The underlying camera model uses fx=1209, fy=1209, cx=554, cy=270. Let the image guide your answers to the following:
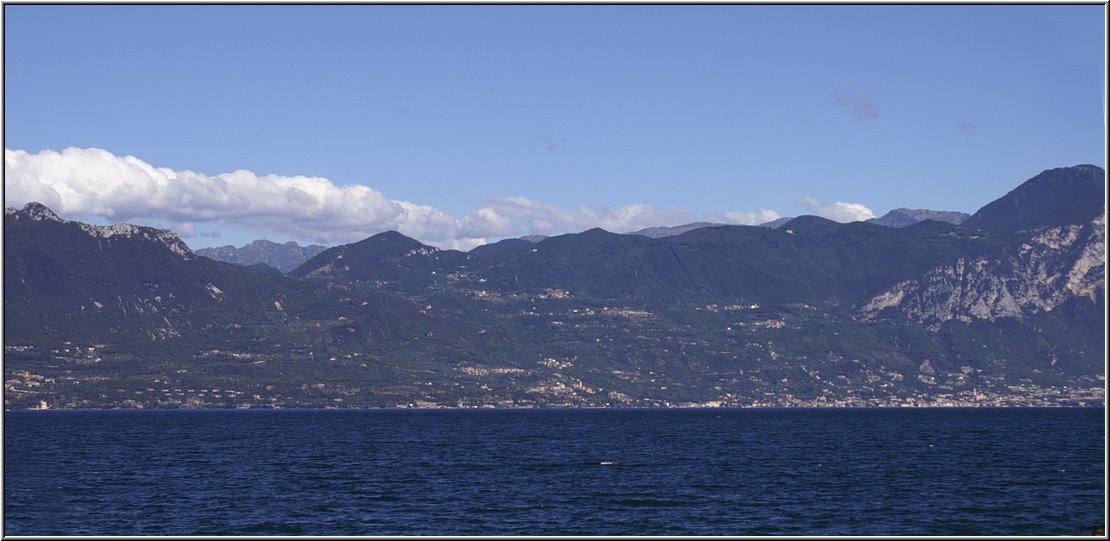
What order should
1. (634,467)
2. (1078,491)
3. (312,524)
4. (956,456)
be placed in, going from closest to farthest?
(312,524)
(1078,491)
(634,467)
(956,456)

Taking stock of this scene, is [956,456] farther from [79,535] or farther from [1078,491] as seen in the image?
[79,535]

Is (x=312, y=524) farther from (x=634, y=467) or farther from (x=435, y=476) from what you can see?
(x=634, y=467)

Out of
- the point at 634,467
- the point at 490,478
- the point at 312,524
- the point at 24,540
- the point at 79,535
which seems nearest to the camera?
the point at 24,540

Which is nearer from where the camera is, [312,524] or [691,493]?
[312,524]

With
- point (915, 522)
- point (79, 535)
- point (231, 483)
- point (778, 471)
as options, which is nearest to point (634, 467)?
point (778, 471)

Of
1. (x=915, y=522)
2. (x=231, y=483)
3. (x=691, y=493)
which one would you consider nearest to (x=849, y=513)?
(x=915, y=522)

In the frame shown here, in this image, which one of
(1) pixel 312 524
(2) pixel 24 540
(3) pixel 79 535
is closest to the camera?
(2) pixel 24 540

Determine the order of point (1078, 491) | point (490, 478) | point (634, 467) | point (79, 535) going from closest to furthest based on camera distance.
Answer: point (79, 535), point (1078, 491), point (490, 478), point (634, 467)

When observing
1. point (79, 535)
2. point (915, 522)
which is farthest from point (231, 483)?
point (915, 522)

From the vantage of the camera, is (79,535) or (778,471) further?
(778,471)
